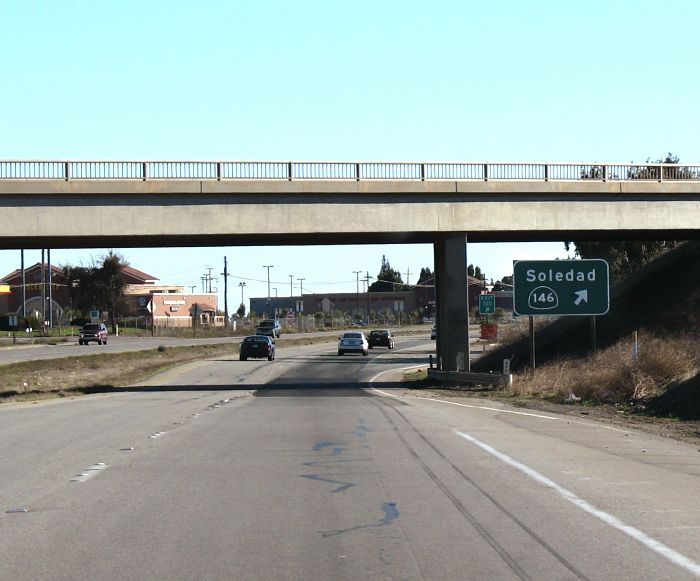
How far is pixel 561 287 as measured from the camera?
3478 centimetres

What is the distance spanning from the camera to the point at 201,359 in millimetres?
64812

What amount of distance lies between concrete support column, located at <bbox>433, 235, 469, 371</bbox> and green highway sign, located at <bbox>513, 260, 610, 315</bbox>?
3.33 metres

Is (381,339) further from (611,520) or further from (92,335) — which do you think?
(611,520)

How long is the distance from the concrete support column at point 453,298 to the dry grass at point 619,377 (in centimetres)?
574

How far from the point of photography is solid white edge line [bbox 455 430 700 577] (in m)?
7.57

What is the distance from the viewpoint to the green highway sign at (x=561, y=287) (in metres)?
34.6

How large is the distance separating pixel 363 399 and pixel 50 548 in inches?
896

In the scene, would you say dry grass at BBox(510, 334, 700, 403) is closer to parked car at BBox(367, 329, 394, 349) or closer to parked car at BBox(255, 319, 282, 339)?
parked car at BBox(367, 329, 394, 349)

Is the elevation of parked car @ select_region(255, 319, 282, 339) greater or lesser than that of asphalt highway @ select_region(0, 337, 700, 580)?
greater

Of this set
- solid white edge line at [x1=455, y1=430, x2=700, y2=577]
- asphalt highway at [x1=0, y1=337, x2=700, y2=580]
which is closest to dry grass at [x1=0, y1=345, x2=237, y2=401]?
asphalt highway at [x1=0, y1=337, x2=700, y2=580]

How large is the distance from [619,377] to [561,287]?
7298 mm

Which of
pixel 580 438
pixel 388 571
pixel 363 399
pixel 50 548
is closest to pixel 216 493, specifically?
pixel 50 548

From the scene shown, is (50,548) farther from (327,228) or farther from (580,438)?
(327,228)

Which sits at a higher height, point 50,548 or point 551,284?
point 551,284
